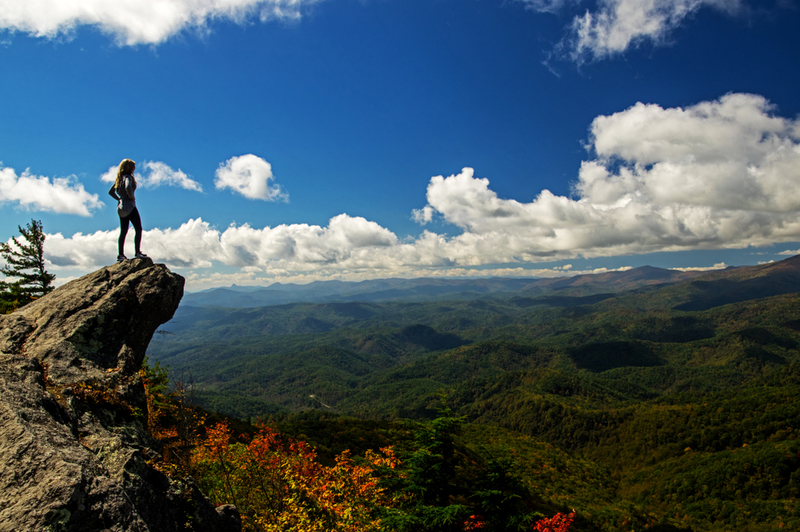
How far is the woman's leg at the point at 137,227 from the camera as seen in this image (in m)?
13.4

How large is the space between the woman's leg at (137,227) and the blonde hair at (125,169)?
127cm

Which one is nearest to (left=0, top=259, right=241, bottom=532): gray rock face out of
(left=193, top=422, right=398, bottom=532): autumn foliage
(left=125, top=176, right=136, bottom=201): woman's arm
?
(left=125, top=176, right=136, bottom=201): woman's arm

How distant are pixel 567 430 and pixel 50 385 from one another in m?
209

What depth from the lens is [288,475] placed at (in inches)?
493

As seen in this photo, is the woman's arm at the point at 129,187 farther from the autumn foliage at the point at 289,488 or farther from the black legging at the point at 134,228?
the autumn foliage at the point at 289,488

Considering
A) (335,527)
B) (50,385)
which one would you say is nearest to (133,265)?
(50,385)

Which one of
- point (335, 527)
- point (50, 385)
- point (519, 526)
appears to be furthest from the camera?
point (519, 526)

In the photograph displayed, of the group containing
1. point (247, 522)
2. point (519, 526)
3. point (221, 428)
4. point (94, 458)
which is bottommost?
point (519, 526)

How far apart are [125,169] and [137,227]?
8.20ft

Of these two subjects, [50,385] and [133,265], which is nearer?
[50,385]

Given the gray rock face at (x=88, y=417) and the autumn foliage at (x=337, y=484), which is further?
the autumn foliage at (x=337, y=484)

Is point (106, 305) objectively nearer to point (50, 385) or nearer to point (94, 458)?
point (50, 385)

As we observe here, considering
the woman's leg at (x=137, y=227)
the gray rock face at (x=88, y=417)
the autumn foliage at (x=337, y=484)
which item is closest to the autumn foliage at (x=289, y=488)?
the autumn foliage at (x=337, y=484)

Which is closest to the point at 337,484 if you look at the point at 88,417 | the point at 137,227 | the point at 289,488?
the point at 289,488
